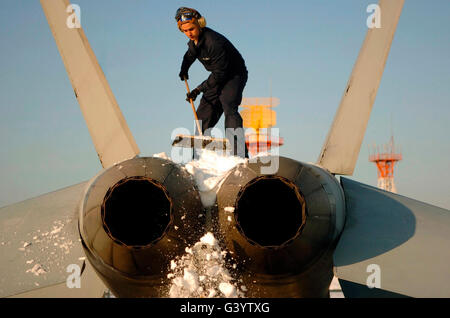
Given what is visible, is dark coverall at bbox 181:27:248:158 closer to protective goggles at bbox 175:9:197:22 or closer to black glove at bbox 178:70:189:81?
black glove at bbox 178:70:189:81

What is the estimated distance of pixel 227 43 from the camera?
5.11 meters

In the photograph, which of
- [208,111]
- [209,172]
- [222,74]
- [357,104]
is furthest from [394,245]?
[208,111]

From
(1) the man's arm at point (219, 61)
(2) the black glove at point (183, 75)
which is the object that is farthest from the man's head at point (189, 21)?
(2) the black glove at point (183, 75)

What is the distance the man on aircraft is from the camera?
15.5ft

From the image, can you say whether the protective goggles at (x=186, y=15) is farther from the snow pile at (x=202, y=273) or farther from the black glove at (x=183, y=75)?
the snow pile at (x=202, y=273)

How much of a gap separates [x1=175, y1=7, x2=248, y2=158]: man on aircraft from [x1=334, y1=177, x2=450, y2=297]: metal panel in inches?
56.7

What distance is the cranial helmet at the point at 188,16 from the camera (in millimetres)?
4660

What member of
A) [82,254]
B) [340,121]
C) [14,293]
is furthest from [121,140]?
[340,121]

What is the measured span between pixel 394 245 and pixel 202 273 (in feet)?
4.46

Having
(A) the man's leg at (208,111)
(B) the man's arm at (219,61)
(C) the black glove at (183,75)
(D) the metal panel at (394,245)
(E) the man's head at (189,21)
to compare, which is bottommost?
(D) the metal panel at (394,245)

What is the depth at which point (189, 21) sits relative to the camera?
15.3ft

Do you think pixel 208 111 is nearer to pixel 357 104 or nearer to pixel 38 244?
pixel 357 104

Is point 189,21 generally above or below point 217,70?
above

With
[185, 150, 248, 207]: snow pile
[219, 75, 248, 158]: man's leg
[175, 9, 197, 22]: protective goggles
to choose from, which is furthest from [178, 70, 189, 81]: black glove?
[185, 150, 248, 207]: snow pile
